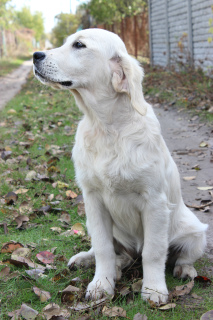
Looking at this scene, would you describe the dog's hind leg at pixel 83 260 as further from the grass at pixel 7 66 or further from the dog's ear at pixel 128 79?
the grass at pixel 7 66

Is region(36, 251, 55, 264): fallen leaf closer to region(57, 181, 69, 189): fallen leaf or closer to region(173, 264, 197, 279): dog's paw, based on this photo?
region(173, 264, 197, 279): dog's paw

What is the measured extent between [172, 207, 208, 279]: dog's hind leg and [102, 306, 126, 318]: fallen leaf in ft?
2.05

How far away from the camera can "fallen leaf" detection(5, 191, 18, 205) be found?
4.08 metres

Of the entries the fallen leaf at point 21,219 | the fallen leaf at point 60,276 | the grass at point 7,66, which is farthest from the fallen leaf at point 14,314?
the grass at point 7,66

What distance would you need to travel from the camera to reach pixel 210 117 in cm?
717

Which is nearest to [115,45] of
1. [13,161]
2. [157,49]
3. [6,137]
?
[13,161]

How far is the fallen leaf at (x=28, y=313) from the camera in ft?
7.46

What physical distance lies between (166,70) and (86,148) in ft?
34.9

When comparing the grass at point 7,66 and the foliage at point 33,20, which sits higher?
the foliage at point 33,20

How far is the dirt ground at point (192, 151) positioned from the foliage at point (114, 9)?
1558cm

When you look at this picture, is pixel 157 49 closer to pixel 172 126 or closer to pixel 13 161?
pixel 172 126

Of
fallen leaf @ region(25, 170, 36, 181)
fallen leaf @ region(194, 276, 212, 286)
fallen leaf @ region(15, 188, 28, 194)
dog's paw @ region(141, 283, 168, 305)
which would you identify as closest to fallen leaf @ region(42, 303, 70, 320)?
dog's paw @ region(141, 283, 168, 305)

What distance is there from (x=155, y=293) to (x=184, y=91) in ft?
24.6

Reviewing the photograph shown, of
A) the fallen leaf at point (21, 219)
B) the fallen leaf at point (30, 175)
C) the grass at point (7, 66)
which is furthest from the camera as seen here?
the grass at point (7, 66)
